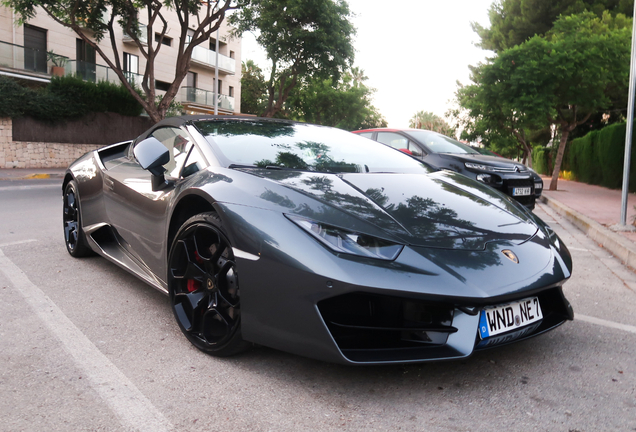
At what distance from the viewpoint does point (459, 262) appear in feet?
7.06

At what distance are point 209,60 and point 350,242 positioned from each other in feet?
115

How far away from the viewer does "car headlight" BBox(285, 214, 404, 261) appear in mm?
2086

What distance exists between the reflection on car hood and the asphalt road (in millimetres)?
601

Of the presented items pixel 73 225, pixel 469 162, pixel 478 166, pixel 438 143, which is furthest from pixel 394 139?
pixel 73 225

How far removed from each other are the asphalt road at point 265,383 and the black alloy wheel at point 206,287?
0.10 meters

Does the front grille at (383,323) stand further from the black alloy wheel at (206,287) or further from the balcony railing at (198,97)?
the balcony railing at (198,97)

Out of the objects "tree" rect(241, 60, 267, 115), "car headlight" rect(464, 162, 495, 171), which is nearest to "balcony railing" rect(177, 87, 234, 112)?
"tree" rect(241, 60, 267, 115)

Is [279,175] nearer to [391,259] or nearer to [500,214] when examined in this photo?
[391,259]

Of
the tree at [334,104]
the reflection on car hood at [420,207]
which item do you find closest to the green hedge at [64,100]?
the reflection on car hood at [420,207]

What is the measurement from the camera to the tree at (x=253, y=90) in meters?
53.6

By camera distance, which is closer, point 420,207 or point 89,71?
point 420,207

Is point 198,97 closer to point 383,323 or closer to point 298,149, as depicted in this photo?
point 298,149

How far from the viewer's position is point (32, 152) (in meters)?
19.4

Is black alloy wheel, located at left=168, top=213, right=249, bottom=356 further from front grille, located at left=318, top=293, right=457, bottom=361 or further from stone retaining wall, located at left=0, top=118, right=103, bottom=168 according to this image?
→ stone retaining wall, located at left=0, top=118, right=103, bottom=168
